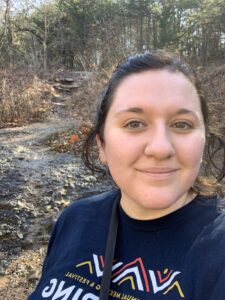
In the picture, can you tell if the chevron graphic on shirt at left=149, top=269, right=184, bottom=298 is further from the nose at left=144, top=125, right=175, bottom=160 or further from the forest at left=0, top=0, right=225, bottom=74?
the forest at left=0, top=0, right=225, bottom=74

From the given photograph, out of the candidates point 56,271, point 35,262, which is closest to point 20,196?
point 35,262

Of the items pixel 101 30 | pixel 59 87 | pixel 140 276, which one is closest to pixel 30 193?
pixel 140 276

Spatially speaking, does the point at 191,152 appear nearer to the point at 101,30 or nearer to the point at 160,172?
the point at 160,172

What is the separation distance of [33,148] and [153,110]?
4777 mm

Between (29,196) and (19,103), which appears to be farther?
(19,103)

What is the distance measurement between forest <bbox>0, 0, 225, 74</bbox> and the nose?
31.7 ft

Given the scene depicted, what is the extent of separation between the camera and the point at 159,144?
117 cm

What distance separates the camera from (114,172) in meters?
1.28

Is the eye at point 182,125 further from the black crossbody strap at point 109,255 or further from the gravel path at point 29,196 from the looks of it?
the gravel path at point 29,196

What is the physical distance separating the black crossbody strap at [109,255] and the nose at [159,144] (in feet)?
0.98

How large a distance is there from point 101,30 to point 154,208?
13.4m

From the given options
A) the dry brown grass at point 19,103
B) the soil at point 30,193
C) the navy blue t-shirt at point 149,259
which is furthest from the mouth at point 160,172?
the dry brown grass at point 19,103

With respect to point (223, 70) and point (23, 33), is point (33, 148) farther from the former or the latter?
point (23, 33)

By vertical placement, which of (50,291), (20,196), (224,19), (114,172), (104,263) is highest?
(224,19)
